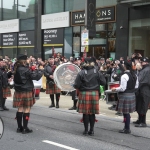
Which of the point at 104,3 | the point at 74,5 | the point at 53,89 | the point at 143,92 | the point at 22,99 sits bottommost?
the point at 53,89

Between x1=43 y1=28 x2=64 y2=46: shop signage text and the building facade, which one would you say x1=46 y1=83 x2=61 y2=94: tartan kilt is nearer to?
the building facade

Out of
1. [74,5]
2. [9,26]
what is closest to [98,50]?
[74,5]

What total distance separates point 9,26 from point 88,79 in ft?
→ 60.4

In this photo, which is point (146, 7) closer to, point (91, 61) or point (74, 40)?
point (74, 40)

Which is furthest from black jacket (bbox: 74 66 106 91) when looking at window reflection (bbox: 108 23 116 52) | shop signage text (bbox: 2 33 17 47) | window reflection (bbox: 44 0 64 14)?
shop signage text (bbox: 2 33 17 47)

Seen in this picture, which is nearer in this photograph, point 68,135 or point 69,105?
point 68,135

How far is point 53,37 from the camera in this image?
2006 centimetres

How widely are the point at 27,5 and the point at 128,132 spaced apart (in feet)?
57.1

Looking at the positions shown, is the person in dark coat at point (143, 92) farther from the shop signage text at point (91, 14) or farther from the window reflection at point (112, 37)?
the window reflection at point (112, 37)

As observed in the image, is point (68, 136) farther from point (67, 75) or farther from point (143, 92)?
point (143, 92)

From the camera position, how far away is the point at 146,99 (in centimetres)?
748

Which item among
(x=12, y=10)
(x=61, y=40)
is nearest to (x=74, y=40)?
(x=61, y=40)

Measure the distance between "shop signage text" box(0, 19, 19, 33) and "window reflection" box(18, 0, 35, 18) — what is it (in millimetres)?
752

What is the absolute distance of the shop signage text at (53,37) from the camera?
64.2 ft
